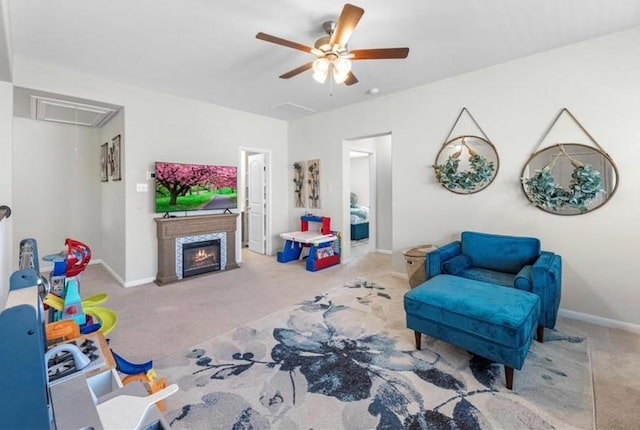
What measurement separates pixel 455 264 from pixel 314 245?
2.35 m

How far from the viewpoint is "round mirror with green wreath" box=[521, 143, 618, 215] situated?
287 cm

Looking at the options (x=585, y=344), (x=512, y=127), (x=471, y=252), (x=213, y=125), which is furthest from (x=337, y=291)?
(x=213, y=125)

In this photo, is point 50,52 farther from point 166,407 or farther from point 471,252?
point 471,252

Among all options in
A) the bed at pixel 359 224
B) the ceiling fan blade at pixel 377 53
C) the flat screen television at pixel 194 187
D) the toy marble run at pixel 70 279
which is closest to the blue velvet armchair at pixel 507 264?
the ceiling fan blade at pixel 377 53

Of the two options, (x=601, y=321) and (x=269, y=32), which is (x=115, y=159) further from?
(x=601, y=321)

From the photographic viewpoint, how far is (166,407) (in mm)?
1830

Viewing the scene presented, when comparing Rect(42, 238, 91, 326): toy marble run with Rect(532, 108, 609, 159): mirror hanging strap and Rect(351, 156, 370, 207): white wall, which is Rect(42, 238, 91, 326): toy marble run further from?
Rect(351, 156, 370, 207): white wall

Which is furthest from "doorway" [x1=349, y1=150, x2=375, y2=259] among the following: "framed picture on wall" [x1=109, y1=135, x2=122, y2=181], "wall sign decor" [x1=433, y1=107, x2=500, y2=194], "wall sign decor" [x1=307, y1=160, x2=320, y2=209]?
"framed picture on wall" [x1=109, y1=135, x2=122, y2=181]

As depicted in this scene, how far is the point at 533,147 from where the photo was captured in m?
3.24

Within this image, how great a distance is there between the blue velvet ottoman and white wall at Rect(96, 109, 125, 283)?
399 cm

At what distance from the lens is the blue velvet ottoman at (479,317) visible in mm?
1944

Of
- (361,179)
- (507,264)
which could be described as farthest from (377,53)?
(361,179)

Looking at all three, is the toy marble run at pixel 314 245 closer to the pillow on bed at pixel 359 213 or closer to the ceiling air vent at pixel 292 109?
the ceiling air vent at pixel 292 109

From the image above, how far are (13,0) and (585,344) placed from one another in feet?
17.7
